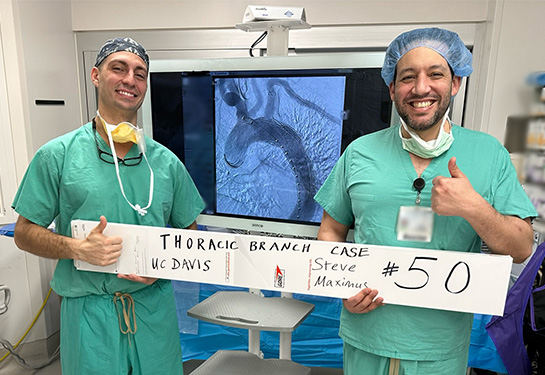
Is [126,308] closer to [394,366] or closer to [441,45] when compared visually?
[394,366]

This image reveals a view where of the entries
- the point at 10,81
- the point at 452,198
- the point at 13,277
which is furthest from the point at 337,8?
the point at 13,277

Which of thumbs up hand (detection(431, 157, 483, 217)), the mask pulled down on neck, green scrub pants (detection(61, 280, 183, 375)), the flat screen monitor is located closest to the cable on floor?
green scrub pants (detection(61, 280, 183, 375))

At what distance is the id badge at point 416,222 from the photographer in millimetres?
992

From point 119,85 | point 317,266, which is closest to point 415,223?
point 317,266

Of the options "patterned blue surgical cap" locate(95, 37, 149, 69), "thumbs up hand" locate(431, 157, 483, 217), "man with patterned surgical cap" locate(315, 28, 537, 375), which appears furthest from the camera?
"patterned blue surgical cap" locate(95, 37, 149, 69)

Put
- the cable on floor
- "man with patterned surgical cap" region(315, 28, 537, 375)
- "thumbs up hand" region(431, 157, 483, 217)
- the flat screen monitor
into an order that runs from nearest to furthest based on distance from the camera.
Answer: "thumbs up hand" region(431, 157, 483, 217), "man with patterned surgical cap" region(315, 28, 537, 375), the flat screen monitor, the cable on floor

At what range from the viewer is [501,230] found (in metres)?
0.94

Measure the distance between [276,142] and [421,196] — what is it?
0.69 m

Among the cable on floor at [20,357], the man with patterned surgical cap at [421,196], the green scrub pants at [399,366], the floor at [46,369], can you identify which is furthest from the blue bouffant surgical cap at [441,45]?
the cable on floor at [20,357]

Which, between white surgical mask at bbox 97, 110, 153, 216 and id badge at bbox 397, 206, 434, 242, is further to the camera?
white surgical mask at bbox 97, 110, 153, 216

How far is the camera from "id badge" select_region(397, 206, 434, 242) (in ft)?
3.25

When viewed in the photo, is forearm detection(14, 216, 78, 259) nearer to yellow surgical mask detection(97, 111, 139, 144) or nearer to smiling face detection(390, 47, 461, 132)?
yellow surgical mask detection(97, 111, 139, 144)

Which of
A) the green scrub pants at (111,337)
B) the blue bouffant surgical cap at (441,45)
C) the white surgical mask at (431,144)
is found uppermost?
the blue bouffant surgical cap at (441,45)

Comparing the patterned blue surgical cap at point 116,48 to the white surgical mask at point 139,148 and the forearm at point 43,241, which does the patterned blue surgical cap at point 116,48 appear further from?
the forearm at point 43,241
